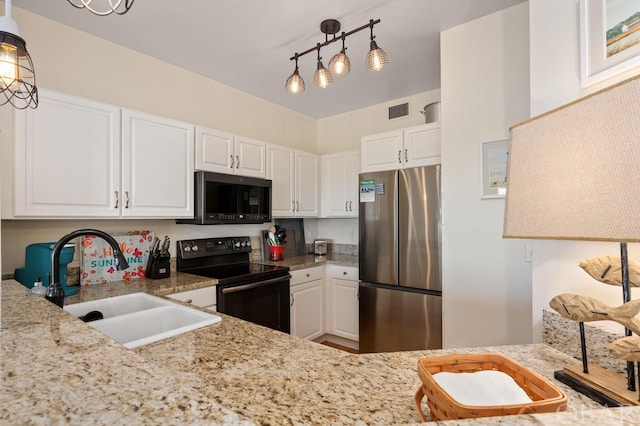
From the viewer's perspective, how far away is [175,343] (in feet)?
3.45

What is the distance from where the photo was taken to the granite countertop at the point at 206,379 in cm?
42

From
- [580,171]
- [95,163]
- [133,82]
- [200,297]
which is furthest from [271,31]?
[580,171]

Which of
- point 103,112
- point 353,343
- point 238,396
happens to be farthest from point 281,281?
point 238,396

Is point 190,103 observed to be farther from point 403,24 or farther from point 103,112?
point 403,24

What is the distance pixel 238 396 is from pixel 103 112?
2151 mm

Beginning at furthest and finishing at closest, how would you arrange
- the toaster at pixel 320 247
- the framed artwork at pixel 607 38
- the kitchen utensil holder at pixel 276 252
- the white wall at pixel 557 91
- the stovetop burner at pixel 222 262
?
the toaster at pixel 320 247 < the kitchen utensil holder at pixel 276 252 < the stovetop burner at pixel 222 262 < the white wall at pixel 557 91 < the framed artwork at pixel 607 38

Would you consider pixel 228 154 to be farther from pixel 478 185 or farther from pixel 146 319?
pixel 478 185

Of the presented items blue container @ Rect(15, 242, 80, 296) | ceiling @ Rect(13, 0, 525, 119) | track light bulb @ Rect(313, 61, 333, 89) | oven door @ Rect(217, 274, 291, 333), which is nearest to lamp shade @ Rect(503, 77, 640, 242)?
track light bulb @ Rect(313, 61, 333, 89)

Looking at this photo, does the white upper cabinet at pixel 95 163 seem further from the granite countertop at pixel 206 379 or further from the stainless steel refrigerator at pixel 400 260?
the stainless steel refrigerator at pixel 400 260

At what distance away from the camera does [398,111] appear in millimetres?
3533

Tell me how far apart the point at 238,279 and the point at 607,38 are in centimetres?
243

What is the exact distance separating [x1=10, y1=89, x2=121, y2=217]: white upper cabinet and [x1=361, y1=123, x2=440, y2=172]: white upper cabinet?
6.96 feet

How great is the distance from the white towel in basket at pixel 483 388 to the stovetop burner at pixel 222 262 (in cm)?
200

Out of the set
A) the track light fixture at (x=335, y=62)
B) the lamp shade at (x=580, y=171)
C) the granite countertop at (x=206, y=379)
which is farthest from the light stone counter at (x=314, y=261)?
the lamp shade at (x=580, y=171)
